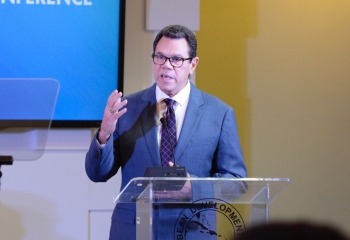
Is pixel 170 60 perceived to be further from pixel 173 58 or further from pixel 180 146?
pixel 180 146

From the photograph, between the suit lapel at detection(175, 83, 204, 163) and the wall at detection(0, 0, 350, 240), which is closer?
the suit lapel at detection(175, 83, 204, 163)

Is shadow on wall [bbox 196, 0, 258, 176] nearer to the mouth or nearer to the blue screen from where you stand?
the blue screen

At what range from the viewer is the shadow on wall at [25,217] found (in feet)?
11.2

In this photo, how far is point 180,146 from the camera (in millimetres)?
2445

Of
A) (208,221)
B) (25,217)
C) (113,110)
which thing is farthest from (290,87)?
(208,221)

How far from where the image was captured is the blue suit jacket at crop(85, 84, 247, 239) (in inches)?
95.1

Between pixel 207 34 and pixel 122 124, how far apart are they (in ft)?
5.51

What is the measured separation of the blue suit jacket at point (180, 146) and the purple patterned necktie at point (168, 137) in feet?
0.08

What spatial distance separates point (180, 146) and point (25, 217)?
143 centimetres

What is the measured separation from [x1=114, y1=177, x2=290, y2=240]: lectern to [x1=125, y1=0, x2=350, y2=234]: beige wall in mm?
2199

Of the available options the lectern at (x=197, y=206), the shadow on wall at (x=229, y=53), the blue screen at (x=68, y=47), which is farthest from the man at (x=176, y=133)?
the shadow on wall at (x=229, y=53)

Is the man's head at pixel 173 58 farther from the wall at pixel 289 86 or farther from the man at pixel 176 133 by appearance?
the wall at pixel 289 86

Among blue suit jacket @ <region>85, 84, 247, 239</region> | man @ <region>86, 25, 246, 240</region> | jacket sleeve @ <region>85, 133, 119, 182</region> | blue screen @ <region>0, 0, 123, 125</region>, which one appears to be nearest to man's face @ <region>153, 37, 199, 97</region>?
man @ <region>86, 25, 246, 240</region>

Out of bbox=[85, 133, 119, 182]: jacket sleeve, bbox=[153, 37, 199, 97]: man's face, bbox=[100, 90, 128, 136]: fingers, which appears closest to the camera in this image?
bbox=[100, 90, 128, 136]: fingers
